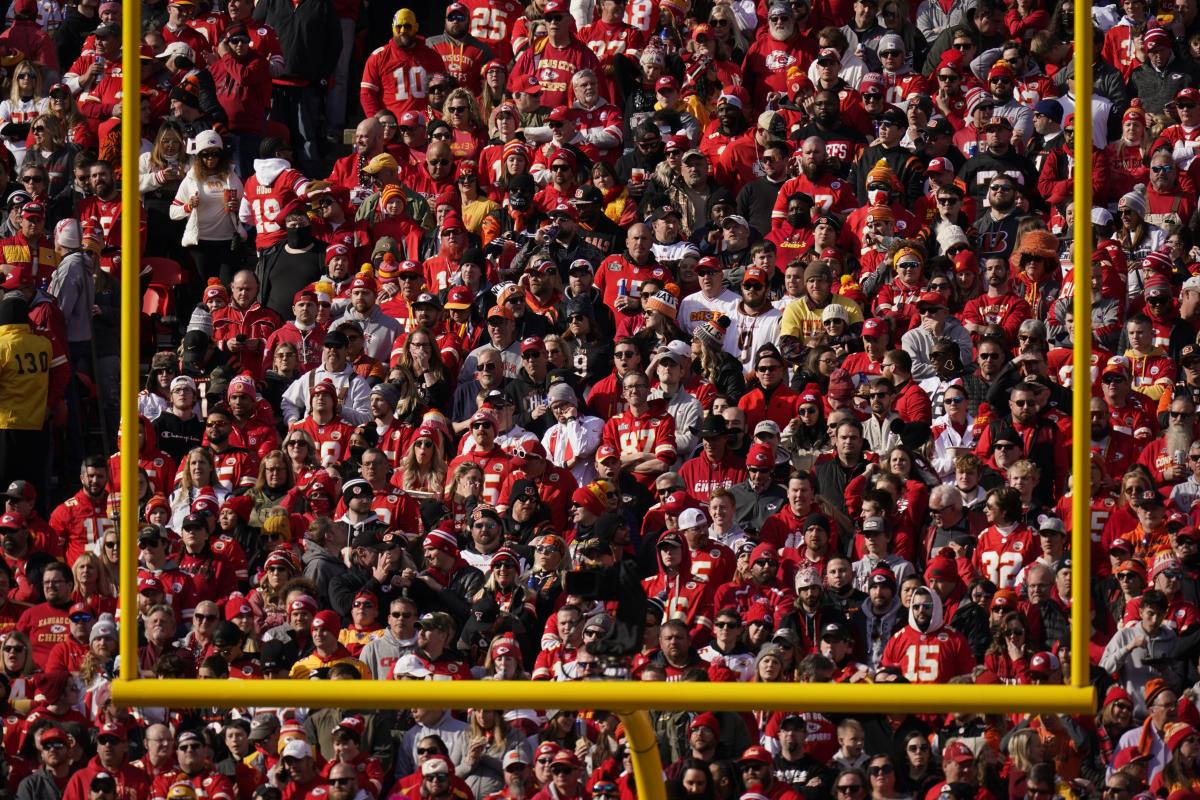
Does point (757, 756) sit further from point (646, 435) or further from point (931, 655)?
point (646, 435)

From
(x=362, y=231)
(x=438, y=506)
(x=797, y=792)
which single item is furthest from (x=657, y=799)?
(x=362, y=231)

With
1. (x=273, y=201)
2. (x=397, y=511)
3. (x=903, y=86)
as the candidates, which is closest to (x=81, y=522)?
(x=397, y=511)

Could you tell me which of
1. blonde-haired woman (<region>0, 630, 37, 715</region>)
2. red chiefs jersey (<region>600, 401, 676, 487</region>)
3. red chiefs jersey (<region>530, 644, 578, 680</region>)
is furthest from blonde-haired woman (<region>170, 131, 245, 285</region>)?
red chiefs jersey (<region>530, 644, 578, 680</region>)

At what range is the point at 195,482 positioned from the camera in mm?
10859

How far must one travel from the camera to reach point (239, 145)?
13.2 m

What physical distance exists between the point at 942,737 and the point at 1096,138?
188 inches

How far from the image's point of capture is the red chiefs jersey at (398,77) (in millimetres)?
13555

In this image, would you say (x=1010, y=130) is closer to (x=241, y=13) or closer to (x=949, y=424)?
(x=949, y=424)

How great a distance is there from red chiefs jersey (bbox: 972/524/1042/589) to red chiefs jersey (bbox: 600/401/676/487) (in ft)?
4.86

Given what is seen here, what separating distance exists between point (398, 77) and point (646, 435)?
3531 millimetres

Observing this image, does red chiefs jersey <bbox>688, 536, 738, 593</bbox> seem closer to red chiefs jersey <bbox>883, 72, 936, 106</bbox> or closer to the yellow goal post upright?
red chiefs jersey <bbox>883, 72, 936, 106</bbox>

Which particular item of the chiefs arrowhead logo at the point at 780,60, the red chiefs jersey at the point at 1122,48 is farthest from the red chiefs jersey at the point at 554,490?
the red chiefs jersey at the point at 1122,48

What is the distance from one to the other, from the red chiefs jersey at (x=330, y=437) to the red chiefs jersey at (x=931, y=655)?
278 centimetres

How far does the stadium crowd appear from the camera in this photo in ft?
30.4
